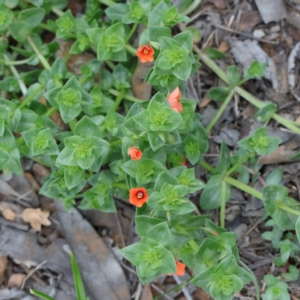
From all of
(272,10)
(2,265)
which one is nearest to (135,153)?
(2,265)

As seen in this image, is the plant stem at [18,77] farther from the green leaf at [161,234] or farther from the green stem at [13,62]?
the green leaf at [161,234]

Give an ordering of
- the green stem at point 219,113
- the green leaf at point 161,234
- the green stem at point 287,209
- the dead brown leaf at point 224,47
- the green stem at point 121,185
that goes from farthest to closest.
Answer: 1. the dead brown leaf at point 224,47
2. the green stem at point 219,113
3. the green stem at point 121,185
4. the green stem at point 287,209
5. the green leaf at point 161,234

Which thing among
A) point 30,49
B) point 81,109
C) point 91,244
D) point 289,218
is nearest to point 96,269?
point 91,244

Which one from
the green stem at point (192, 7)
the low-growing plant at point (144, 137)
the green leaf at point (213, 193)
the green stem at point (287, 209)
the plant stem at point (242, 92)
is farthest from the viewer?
the green stem at point (192, 7)

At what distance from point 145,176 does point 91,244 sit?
107 cm

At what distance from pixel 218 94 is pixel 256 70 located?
1.14 ft

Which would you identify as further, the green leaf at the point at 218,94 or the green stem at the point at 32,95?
the green leaf at the point at 218,94

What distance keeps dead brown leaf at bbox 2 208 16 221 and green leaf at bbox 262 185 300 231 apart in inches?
79.9

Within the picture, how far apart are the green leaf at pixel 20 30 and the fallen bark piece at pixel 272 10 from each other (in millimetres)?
1874

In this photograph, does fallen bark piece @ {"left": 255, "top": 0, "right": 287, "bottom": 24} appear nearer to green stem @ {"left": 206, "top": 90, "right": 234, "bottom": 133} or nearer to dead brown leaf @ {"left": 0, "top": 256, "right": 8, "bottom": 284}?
green stem @ {"left": 206, "top": 90, "right": 234, "bottom": 133}

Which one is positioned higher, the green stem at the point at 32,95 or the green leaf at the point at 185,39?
the green leaf at the point at 185,39

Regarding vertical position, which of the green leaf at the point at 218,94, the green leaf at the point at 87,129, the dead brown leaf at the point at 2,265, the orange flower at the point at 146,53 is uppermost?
the orange flower at the point at 146,53

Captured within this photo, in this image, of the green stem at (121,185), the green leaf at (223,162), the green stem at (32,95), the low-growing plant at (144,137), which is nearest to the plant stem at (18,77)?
the low-growing plant at (144,137)

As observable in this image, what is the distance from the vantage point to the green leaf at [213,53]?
12.9ft
